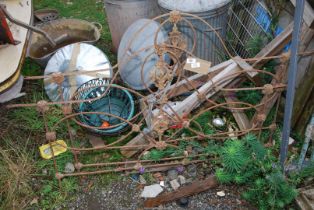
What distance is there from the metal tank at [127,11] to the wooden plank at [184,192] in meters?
2.27

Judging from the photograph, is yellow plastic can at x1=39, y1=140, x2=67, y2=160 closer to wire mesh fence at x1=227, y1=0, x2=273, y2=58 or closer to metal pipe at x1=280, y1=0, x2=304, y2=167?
metal pipe at x1=280, y1=0, x2=304, y2=167

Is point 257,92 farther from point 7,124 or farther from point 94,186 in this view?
point 7,124

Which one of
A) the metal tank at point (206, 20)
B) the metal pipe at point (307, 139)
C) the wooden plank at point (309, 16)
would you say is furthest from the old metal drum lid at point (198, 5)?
the metal pipe at point (307, 139)

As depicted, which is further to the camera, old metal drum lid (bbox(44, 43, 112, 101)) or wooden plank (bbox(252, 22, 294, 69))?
old metal drum lid (bbox(44, 43, 112, 101))

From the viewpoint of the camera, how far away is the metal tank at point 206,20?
3.83 meters

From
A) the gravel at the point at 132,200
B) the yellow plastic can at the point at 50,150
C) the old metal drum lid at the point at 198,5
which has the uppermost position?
the old metal drum lid at the point at 198,5

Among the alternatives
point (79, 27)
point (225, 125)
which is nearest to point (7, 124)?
point (79, 27)

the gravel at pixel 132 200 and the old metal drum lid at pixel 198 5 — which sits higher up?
the old metal drum lid at pixel 198 5

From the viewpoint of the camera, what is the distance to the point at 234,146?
335 cm

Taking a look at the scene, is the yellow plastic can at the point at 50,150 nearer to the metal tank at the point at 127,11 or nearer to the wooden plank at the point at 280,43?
the metal tank at the point at 127,11

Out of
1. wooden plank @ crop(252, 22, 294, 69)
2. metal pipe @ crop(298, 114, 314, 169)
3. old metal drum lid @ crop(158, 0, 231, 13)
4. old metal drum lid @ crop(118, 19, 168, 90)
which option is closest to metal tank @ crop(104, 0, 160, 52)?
old metal drum lid @ crop(118, 19, 168, 90)

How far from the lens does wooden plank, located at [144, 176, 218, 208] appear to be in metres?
3.39

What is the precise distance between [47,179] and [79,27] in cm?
247

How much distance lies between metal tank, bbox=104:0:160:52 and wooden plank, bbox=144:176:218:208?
2.27 m
